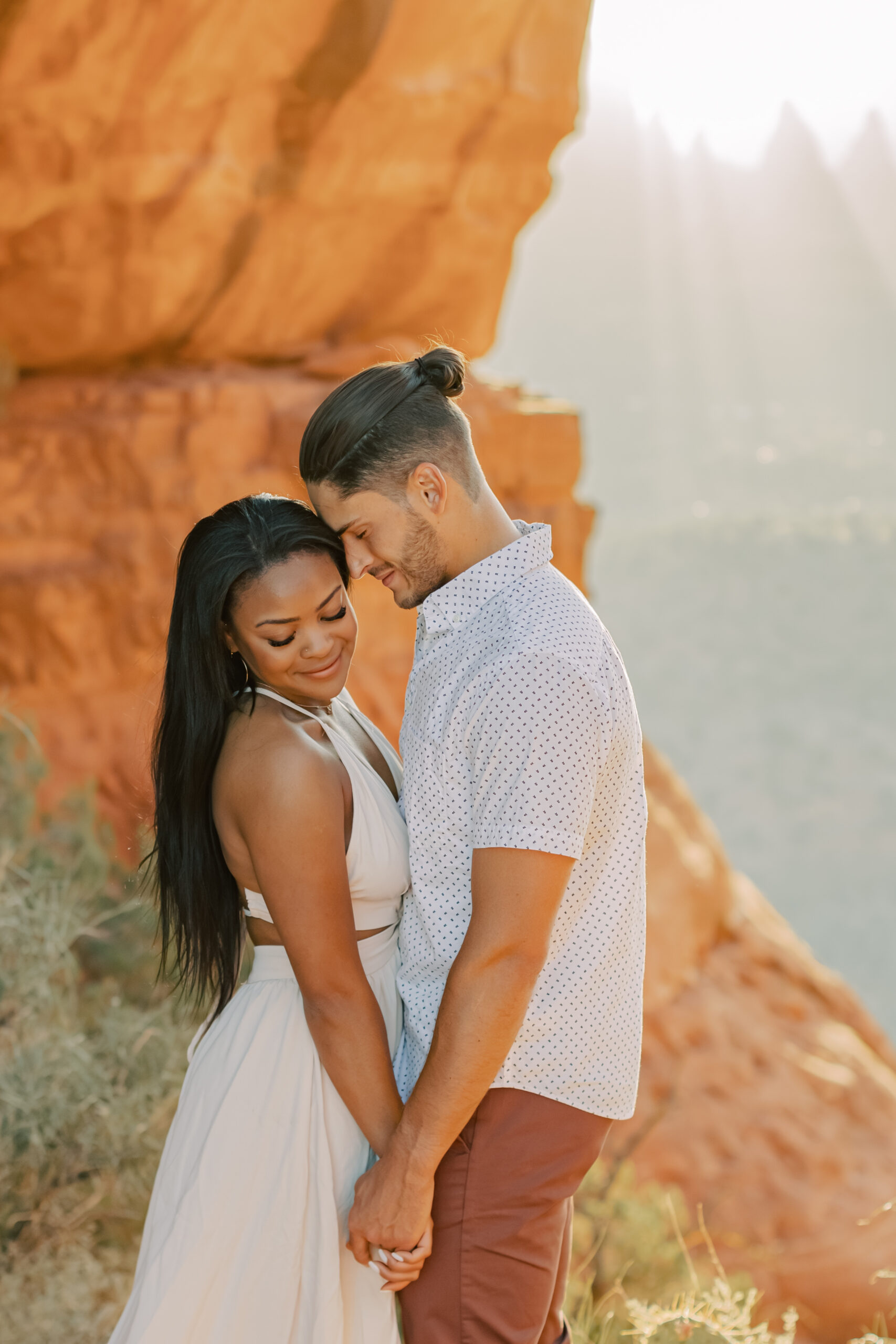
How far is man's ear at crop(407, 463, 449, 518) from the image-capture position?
5.69 feet

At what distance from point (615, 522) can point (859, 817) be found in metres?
18.8

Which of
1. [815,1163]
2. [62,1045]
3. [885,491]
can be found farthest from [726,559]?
[62,1045]

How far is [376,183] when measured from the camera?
652 cm

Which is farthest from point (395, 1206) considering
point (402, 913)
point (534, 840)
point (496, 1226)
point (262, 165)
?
point (262, 165)

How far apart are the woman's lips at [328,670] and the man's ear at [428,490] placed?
0.35m

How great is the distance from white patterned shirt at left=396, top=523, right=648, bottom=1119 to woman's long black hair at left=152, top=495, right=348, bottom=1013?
31 cm

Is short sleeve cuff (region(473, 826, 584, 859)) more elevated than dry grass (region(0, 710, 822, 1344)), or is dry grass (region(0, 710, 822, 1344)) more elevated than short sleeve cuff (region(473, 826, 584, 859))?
short sleeve cuff (region(473, 826, 584, 859))

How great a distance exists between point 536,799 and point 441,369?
0.74 metres

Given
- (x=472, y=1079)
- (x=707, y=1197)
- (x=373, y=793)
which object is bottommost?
(x=707, y=1197)

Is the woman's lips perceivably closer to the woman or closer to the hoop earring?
the woman

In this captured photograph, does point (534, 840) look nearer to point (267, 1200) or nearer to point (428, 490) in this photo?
point (428, 490)

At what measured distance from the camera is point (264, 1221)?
5.72 feet

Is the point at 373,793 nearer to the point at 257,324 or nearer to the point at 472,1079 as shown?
the point at 472,1079

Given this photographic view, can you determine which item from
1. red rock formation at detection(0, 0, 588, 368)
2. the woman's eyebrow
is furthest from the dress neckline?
red rock formation at detection(0, 0, 588, 368)
